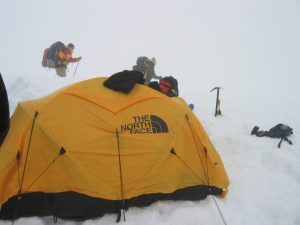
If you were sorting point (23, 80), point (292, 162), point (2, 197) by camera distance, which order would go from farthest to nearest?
point (23, 80) < point (292, 162) < point (2, 197)

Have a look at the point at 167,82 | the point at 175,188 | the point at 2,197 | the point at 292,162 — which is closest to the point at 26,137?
the point at 2,197

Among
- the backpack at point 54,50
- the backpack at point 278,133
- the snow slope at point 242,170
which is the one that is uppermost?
the backpack at point 54,50

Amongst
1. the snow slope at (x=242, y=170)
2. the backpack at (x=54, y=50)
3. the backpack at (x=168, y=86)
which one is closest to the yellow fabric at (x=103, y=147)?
the snow slope at (x=242, y=170)

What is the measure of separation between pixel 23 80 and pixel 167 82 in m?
6.33

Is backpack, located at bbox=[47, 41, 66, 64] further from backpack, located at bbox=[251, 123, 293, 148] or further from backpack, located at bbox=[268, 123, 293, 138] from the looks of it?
backpack, located at bbox=[268, 123, 293, 138]

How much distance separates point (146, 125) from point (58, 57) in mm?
→ 10663

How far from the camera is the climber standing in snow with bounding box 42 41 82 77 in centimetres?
1506

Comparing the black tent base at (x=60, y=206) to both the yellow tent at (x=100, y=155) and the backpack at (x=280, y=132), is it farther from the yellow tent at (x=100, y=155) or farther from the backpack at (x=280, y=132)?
the backpack at (x=280, y=132)

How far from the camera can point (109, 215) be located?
5195 mm

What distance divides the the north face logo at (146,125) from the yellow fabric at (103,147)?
0.06 ft

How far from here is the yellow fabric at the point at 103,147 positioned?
523 cm

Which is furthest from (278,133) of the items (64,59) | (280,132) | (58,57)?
(58,57)

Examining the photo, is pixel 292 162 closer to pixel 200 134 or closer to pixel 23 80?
pixel 200 134

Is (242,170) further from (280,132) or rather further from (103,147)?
(103,147)
